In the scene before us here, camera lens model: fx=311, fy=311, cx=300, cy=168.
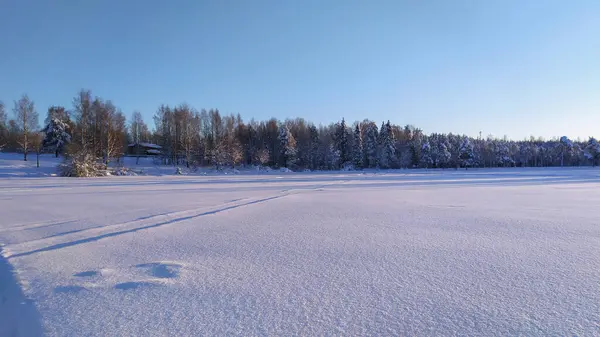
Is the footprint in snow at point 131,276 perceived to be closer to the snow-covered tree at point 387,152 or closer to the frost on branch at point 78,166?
the frost on branch at point 78,166

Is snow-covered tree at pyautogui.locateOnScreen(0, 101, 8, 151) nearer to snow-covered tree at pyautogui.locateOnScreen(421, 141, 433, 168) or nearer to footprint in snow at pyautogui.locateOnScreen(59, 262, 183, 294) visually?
footprint in snow at pyautogui.locateOnScreen(59, 262, 183, 294)

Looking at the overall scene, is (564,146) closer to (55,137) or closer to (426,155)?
(426,155)

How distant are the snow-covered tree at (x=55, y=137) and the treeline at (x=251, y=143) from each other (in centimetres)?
13

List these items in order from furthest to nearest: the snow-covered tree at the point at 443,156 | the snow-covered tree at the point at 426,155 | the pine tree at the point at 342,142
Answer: the snow-covered tree at the point at 443,156 < the snow-covered tree at the point at 426,155 < the pine tree at the point at 342,142

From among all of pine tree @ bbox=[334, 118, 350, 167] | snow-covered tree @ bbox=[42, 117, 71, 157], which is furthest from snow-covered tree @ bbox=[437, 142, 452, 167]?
snow-covered tree @ bbox=[42, 117, 71, 157]

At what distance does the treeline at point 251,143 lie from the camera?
44656 millimetres

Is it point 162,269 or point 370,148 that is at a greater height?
point 370,148

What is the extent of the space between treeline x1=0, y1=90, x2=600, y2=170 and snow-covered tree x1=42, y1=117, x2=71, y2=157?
0.13 meters

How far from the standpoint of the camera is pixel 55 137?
5169 cm

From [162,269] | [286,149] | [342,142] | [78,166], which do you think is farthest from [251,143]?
[162,269]

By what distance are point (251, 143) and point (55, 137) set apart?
109ft

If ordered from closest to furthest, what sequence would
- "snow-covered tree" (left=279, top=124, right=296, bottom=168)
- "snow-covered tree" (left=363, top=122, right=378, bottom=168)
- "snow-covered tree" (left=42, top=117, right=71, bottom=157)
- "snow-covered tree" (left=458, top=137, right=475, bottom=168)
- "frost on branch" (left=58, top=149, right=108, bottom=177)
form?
"frost on branch" (left=58, top=149, right=108, bottom=177)
"snow-covered tree" (left=42, top=117, right=71, bottom=157)
"snow-covered tree" (left=279, top=124, right=296, bottom=168)
"snow-covered tree" (left=363, top=122, right=378, bottom=168)
"snow-covered tree" (left=458, top=137, right=475, bottom=168)

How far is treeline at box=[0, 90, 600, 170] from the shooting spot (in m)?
44.7

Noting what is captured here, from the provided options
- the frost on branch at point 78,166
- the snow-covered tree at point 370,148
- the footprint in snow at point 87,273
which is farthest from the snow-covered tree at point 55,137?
the footprint in snow at point 87,273
